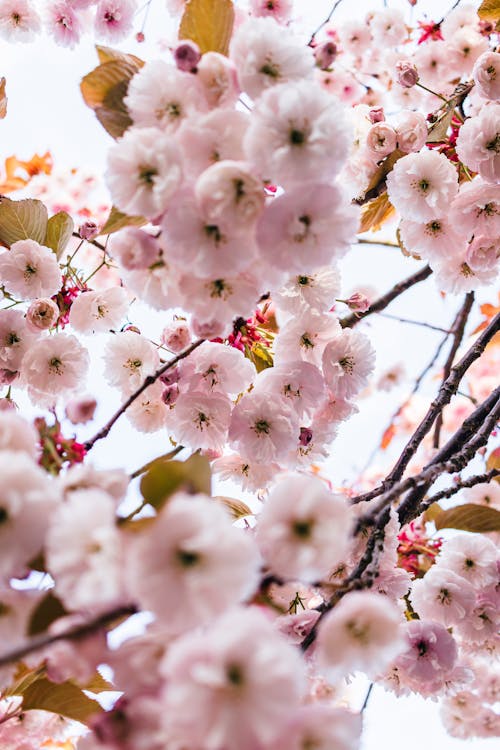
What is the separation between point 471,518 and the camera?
1.10m

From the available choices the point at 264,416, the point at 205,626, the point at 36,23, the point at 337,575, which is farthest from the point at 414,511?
the point at 36,23

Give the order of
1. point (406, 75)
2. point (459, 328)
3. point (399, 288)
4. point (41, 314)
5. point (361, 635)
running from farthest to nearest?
1. point (459, 328)
2. point (399, 288)
3. point (406, 75)
4. point (41, 314)
5. point (361, 635)

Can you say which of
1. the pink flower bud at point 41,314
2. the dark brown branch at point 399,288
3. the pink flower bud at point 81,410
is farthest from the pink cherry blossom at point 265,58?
the dark brown branch at point 399,288

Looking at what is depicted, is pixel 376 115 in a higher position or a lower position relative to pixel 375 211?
higher

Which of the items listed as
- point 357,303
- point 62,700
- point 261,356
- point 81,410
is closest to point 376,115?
point 357,303

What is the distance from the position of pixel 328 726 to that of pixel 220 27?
79 centimetres

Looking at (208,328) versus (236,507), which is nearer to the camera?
(208,328)

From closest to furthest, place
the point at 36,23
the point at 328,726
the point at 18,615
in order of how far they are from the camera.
Result: the point at 328,726 < the point at 18,615 < the point at 36,23

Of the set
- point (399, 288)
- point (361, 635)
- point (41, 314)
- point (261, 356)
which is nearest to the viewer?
point (361, 635)

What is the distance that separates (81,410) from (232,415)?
1.18ft

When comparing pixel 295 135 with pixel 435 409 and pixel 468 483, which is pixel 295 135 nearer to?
pixel 468 483

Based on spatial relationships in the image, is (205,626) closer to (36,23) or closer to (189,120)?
(189,120)

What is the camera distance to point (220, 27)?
0.87m

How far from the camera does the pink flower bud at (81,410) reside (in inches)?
33.1
